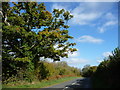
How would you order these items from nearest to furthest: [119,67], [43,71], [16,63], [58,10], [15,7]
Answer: [119,67]
[16,63]
[15,7]
[58,10]
[43,71]

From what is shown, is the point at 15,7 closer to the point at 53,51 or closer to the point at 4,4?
the point at 4,4

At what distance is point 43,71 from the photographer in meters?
33.7

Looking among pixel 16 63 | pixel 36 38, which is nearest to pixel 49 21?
pixel 36 38

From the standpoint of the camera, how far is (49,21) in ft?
93.2

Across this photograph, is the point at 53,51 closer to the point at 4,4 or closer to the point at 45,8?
the point at 45,8

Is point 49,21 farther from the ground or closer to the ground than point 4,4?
closer to the ground

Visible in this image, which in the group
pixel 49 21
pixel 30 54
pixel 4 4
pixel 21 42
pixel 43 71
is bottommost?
pixel 43 71

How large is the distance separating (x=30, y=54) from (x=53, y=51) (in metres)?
3.87

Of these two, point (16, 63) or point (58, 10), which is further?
point (58, 10)

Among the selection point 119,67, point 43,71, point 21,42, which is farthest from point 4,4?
point 119,67

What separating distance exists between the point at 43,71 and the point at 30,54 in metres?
8.73

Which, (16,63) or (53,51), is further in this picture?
(53,51)

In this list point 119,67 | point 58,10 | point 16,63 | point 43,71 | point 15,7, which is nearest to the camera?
point 119,67

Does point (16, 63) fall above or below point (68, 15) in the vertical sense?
below
